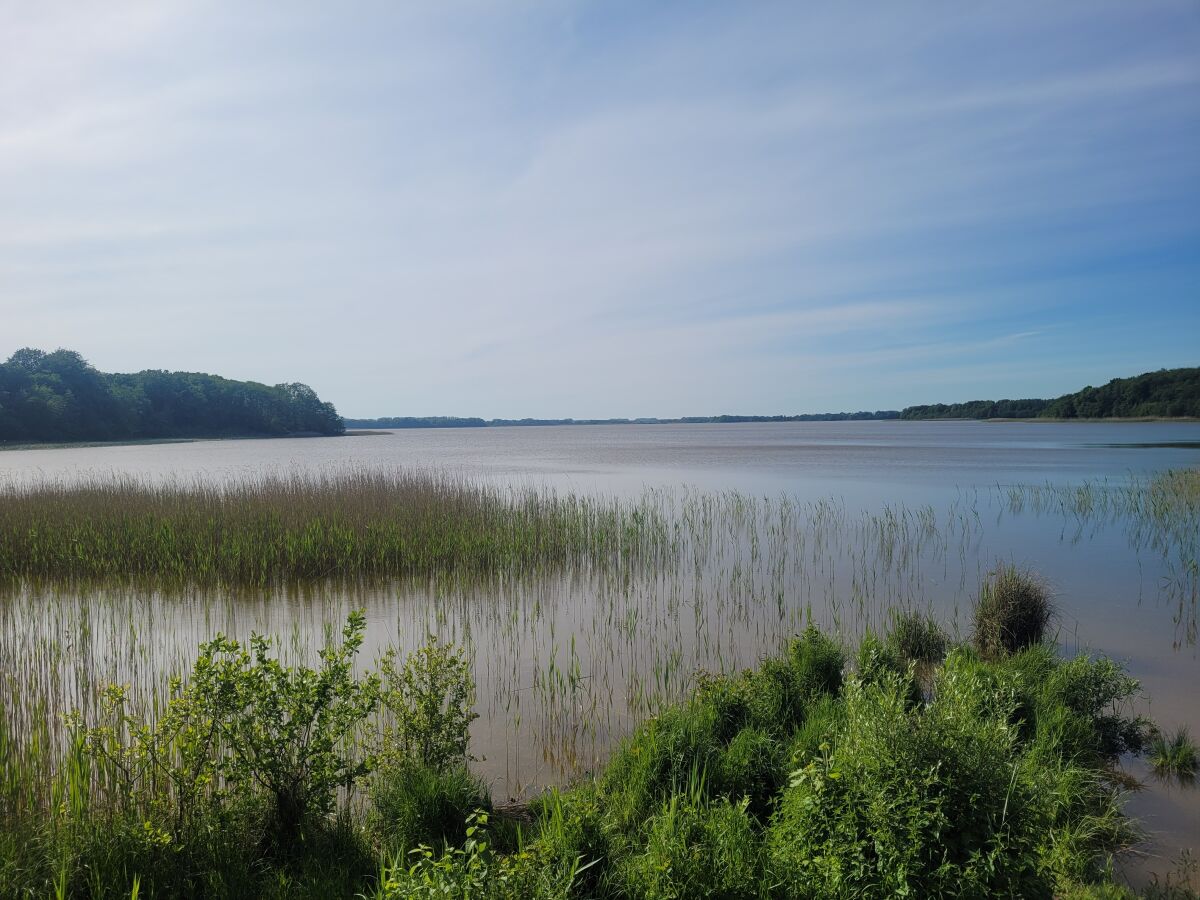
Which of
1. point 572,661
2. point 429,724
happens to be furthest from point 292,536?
point 429,724

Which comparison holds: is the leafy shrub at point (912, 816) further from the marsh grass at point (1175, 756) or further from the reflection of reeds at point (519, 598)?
the reflection of reeds at point (519, 598)

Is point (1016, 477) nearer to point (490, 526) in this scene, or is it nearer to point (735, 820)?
point (490, 526)

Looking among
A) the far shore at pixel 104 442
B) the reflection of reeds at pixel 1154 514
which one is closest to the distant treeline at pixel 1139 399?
the reflection of reeds at pixel 1154 514

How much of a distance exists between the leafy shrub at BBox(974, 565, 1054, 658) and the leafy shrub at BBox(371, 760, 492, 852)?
6891 millimetres

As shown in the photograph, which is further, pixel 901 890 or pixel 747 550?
pixel 747 550

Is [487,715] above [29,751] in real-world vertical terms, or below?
below

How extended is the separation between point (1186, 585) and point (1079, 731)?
26.2ft

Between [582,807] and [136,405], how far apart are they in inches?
3963

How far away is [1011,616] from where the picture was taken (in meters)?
8.71

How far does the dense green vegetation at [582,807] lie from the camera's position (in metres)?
3.27

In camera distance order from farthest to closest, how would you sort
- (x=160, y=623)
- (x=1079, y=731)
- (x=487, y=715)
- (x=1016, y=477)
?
(x=1016, y=477)
(x=160, y=623)
(x=487, y=715)
(x=1079, y=731)

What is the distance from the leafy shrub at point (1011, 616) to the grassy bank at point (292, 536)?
707 cm

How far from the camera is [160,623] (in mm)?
9625

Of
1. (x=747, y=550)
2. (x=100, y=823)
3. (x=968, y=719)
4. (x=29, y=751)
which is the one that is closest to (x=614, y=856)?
(x=968, y=719)
